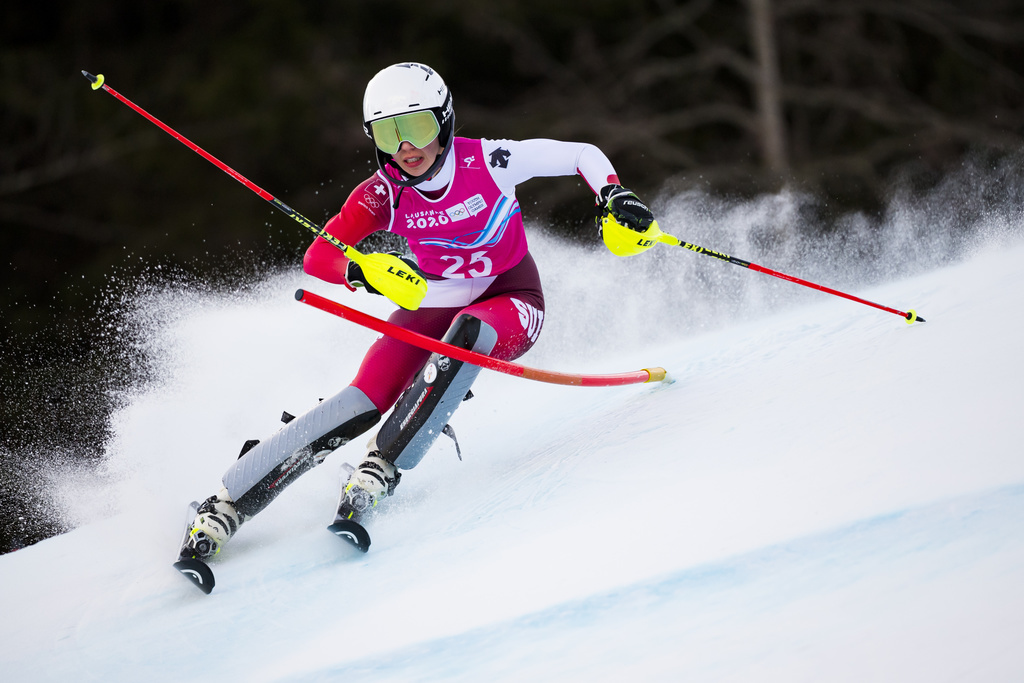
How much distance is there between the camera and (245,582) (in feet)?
8.43

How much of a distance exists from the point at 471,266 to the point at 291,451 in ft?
2.55

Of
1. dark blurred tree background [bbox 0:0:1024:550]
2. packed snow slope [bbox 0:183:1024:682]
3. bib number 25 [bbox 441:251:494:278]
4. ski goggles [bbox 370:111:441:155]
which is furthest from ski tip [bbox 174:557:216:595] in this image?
dark blurred tree background [bbox 0:0:1024:550]

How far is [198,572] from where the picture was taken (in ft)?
8.21

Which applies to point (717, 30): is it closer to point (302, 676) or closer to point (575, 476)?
point (575, 476)

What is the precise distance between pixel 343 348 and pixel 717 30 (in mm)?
9258

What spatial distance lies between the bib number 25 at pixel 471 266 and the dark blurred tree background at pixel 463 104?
7517 mm

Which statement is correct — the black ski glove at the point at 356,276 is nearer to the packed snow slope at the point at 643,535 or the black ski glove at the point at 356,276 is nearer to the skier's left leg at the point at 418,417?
the skier's left leg at the point at 418,417

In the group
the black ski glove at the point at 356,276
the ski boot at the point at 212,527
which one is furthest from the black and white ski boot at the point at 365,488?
the black ski glove at the point at 356,276

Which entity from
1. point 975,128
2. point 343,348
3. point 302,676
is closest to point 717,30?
point 975,128

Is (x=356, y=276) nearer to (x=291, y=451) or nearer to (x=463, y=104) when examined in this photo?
(x=291, y=451)

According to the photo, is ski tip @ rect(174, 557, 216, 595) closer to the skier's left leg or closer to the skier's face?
the skier's left leg

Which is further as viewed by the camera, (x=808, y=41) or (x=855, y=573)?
(x=808, y=41)

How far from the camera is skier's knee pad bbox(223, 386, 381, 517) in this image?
2.65 meters

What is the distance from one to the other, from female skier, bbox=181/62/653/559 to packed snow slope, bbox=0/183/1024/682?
0.69ft
